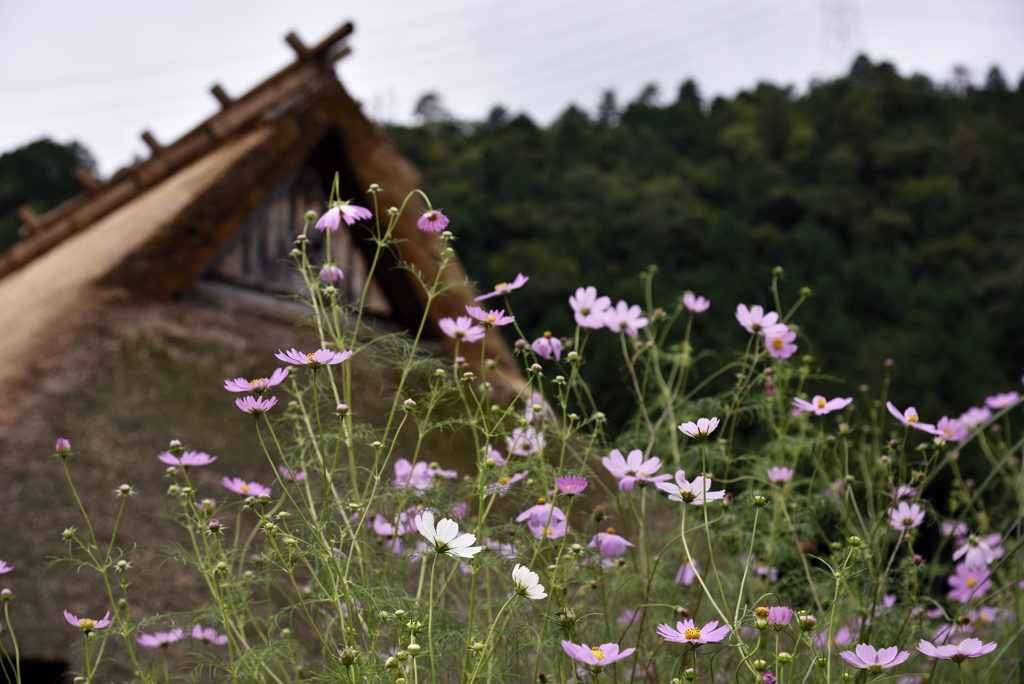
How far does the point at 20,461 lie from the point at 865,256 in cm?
3183

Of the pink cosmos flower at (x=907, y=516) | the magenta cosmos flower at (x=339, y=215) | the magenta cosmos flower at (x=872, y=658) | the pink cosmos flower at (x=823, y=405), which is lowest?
the pink cosmos flower at (x=907, y=516)

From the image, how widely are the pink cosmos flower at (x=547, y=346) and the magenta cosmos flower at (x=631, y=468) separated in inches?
8.5

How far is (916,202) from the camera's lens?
35.5 m

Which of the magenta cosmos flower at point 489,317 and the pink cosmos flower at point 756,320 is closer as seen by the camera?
the magenta cosmos flower at point 489,317

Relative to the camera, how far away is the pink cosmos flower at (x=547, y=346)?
1.49 metres

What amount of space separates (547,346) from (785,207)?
3672cm

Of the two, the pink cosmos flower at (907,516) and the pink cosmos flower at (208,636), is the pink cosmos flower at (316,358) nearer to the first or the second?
the pink cosmos flower at (208,636)

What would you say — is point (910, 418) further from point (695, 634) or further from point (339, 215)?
point (339, 215)

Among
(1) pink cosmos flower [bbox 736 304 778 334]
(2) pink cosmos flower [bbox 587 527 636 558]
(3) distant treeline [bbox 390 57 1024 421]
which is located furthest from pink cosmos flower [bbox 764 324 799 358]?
(3) distant treeline [bbox 390 57 1024 421]

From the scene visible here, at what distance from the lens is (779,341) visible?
5.62ft

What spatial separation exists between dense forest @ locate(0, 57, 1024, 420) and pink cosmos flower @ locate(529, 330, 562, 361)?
16.0 m

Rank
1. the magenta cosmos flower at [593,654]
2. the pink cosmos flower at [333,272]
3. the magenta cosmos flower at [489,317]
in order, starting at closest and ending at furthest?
the magenta cosmos flower at [593,654]
the magenta cosmos flower at [489,317]
the pink cosmos flower at [333,272]

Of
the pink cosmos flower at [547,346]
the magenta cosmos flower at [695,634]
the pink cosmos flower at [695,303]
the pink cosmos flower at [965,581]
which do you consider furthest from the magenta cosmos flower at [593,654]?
the pink cosmos flower at [965,581]

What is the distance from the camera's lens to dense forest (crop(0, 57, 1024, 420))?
2352 cm
